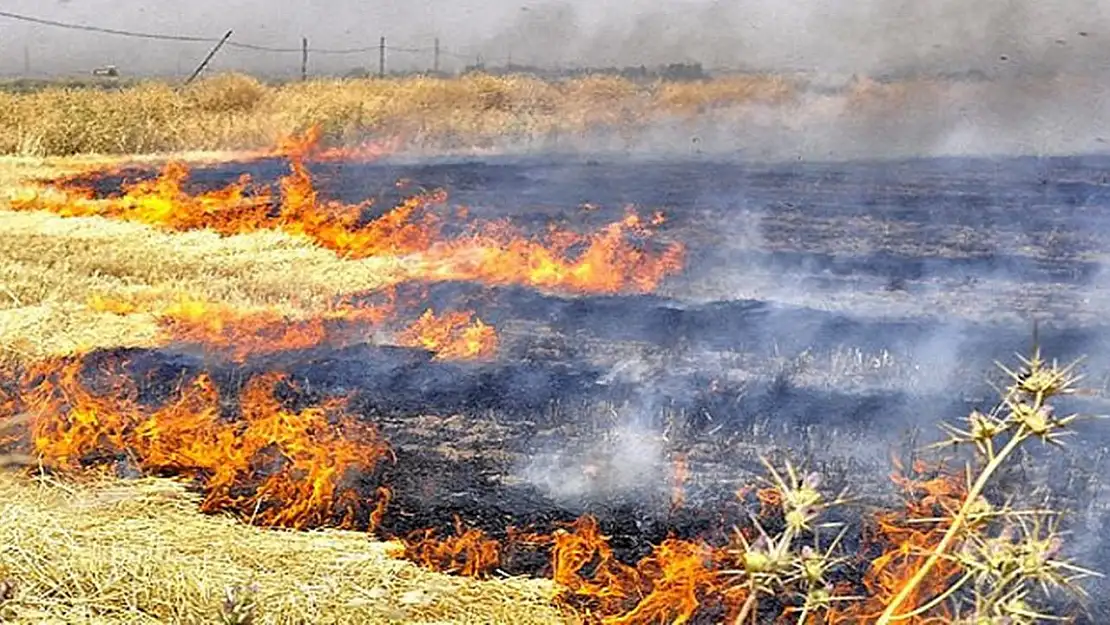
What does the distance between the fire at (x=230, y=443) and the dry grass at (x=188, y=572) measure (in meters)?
0.37

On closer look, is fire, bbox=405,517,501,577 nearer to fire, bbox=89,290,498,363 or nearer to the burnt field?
the burnt field

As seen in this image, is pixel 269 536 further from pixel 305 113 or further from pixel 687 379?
pixel 305 113

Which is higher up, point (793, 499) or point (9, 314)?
point (793, 499)

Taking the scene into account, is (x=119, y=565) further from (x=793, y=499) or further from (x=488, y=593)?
(x=793, y=499)

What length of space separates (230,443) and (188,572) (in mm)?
2592

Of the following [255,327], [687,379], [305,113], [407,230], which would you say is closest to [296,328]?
[255,327]

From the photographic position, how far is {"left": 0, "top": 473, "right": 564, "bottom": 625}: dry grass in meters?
4.85

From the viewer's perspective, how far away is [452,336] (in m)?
10.5

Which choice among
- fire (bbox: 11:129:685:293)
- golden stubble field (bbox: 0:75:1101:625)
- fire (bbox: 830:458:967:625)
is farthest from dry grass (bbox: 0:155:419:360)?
fire (bbox: 830:458:967:625)

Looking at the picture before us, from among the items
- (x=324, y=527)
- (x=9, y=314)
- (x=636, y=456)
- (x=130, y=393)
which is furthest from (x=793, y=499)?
(x=9, y=314)

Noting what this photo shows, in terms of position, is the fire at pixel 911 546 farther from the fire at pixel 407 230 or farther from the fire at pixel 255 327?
the fire at pixel 407 230

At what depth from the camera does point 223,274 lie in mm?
13555

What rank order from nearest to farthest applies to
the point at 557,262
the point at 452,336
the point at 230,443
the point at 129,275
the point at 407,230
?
the point at 230,443 → the point at 452,336 → the point at 129,275 → the point at 557,262 → the point at 407,230

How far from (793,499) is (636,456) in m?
5.73
